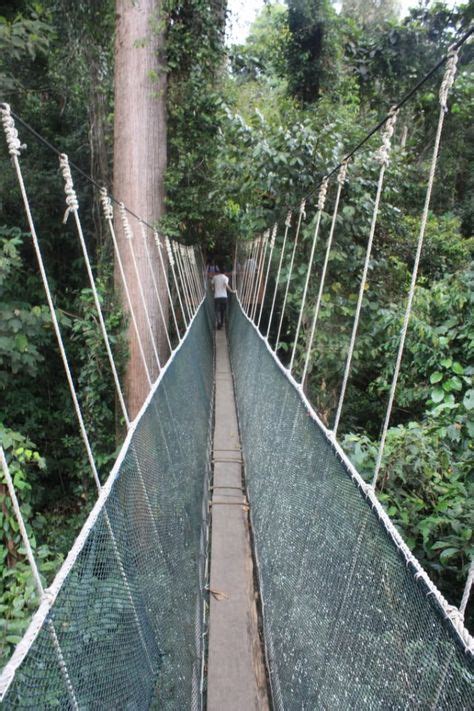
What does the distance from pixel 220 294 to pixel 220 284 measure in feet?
0.67

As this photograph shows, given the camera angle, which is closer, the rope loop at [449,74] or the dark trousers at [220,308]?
the rope loop at [449,74]

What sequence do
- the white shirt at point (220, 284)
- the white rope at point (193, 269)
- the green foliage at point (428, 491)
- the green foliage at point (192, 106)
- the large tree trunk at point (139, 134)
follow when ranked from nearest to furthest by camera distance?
1. the green foliage at point (428, 491)
2. the large tree trunk at point (139, 134)
3. the green foliage at point (192, 106)
4. the white rope at point (193, 269)
5. the white shirt at point (220, 284)

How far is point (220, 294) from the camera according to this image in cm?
723

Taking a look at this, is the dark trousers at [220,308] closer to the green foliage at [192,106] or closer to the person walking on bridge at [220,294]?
the person walking on bridge at [220,294]

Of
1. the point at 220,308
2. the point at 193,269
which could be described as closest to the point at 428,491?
the point at 193,269

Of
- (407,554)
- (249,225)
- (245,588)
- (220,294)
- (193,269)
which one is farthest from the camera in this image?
(220,294)

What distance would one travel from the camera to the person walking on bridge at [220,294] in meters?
7.04

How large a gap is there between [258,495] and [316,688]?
1.16m

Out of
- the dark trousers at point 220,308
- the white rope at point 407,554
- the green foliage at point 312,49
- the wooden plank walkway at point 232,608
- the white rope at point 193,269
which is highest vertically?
the green foliage at point 312,49

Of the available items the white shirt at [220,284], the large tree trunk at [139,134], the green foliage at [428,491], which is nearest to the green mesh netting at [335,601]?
the green foliage at [428,491]

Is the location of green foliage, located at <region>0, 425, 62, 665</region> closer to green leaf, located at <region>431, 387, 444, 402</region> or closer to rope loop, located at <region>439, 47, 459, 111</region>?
rope loop, located at <region>439, 47, 459, 111</region>

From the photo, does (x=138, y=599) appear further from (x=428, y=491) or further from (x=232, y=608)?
(x=428, y=491)

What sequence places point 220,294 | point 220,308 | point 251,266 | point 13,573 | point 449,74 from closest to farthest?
point 449,74
point 13,573
point 251,266
point 220,294
point 220,308

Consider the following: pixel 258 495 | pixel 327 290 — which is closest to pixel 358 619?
pixel 258 495
